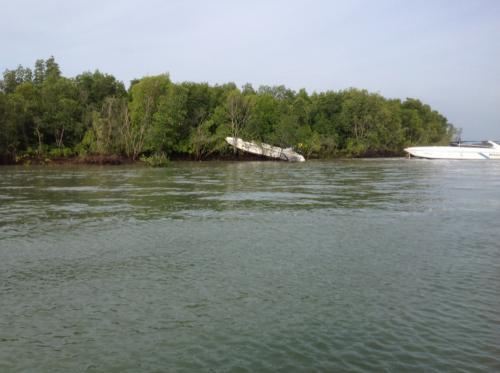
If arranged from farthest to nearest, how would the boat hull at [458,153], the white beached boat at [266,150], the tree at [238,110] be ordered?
the tree at [238,110] → the white beached boat at [266,150] → the boat hull at [458,153]

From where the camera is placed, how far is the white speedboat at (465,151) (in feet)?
265

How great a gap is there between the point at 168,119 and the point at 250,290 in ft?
217

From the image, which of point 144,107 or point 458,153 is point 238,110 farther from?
point 458,153

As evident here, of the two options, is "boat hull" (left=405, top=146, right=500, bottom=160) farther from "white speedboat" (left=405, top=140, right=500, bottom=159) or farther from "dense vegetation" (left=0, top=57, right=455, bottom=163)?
"dense vegetation" (left=0, top=57, right=455, bottom=163)

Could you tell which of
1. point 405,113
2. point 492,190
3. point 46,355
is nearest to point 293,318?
point 46,355

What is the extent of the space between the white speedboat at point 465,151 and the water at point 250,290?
64.8 m

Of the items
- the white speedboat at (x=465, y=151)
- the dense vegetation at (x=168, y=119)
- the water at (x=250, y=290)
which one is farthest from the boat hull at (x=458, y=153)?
the water at (x=250, y=290)

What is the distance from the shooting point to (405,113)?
125 metres

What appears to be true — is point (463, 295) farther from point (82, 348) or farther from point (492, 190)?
point (492, 190)

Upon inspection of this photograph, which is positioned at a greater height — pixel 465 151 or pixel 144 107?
pixel 144 107

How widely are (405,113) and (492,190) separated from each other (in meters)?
97.9

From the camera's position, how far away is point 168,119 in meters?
74.7

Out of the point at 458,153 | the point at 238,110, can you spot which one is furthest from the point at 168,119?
the point at 458,153

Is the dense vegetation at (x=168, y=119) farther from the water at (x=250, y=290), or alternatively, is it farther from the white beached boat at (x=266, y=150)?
the water at (x=250, y=290)
